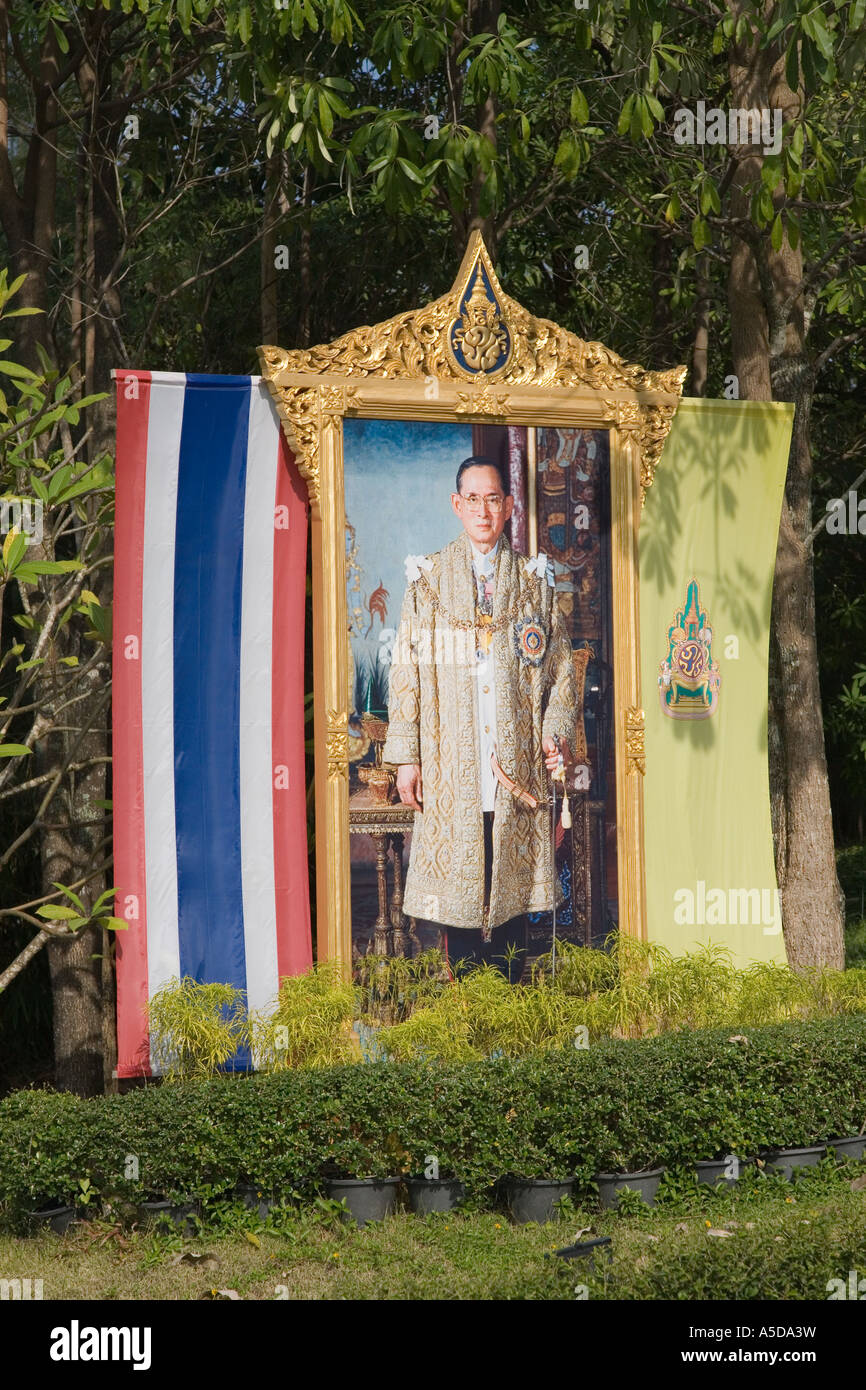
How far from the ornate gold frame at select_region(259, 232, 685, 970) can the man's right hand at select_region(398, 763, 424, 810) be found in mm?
289

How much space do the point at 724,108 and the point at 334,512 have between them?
477cm

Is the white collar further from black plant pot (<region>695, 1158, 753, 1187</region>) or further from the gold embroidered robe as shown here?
black plant pot (<region>695, 1158, 753, 1187</region>)

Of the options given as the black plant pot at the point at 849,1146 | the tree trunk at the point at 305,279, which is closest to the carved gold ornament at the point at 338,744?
the black plant pot at the point at 849,1146

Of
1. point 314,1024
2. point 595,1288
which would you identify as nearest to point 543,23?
point 314,1024

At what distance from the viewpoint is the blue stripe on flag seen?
692 cm

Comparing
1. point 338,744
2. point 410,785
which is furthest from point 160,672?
point 410,785

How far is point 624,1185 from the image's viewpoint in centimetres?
598

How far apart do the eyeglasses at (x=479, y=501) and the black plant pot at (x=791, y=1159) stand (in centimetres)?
331

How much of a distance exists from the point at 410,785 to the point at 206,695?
3.57 ft

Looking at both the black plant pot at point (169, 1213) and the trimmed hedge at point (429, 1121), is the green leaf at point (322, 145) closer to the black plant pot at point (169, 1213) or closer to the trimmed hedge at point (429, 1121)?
the trimmed hedge at point (429, 1121)

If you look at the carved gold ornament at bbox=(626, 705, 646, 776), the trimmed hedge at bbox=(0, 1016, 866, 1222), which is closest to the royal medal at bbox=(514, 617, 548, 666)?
the carved gold ornament at bbox=(626, 705, 646, 776)

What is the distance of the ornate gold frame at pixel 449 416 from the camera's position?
710cm

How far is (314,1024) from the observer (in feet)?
22.0

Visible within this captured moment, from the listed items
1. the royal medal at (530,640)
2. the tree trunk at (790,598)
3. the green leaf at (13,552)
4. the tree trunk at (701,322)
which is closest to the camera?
the green leaf at (13,552)
